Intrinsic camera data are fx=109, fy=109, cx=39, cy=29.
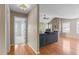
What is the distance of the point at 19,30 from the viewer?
2.66m

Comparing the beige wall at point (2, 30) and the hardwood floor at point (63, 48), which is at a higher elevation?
the beige wall at point (2, 30)

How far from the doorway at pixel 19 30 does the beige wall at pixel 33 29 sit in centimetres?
14

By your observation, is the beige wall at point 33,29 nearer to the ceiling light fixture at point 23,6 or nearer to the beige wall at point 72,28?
the ceiling light fixture at point 23,6

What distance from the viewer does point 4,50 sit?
2.51 metres

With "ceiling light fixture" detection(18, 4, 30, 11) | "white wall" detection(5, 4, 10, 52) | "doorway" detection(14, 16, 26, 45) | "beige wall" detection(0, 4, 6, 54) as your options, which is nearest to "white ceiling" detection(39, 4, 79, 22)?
"ceiling light fixture" detection(18, 4, 30, 11)

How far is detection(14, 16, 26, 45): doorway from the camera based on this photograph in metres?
2.62

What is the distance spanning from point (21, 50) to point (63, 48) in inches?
39.8

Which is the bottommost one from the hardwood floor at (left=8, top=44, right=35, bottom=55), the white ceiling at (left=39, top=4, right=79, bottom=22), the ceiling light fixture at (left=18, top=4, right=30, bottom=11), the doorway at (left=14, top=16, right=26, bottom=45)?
the hardwood floor at (left=8, top=44, right=35, bottom=55)

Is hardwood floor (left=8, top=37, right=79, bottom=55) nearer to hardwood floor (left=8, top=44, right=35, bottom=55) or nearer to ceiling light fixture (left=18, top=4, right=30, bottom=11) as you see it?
hardwood floor (left=8, top=44, right=35, bottom=55)

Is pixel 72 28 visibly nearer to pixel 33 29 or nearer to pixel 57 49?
pixel 57 49

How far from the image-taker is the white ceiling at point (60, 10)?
255 centimetres

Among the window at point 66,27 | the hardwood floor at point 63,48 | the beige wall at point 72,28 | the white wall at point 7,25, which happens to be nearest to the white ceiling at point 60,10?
the beige wall at point 72,28

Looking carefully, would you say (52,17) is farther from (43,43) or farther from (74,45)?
(74,45)

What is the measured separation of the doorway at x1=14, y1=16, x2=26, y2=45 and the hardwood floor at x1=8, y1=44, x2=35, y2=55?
0.34ft
